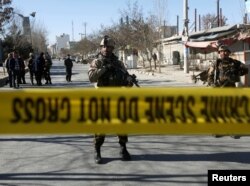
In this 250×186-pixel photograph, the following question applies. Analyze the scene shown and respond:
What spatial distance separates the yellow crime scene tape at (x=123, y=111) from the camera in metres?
4.23

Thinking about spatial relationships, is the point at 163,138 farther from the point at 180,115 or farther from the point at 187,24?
the point at 187,24

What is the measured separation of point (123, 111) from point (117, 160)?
9.97 ft

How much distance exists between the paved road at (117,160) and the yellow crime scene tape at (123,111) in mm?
1779

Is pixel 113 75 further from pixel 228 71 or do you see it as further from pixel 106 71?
pixel 228 71

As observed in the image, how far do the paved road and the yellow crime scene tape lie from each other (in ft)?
5.84

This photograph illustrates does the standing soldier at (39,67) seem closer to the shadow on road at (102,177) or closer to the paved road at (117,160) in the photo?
the paved road at (117,160)

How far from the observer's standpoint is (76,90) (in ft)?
14.2

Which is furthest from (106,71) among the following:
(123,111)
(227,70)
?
(123,111)

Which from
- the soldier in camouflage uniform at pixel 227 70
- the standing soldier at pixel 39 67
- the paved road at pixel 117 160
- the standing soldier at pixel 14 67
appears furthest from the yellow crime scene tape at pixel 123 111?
the standing soldier at pixel 39 67

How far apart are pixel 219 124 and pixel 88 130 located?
3.82 ft

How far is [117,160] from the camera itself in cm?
725

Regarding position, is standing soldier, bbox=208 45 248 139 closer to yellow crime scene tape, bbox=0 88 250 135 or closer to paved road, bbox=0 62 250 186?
paved road, bbox=0 62 250 186

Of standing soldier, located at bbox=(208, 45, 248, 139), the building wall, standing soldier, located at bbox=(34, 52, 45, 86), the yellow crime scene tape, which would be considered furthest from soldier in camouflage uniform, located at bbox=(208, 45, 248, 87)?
the building wall

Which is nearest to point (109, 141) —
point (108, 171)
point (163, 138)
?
point (163, 138)
